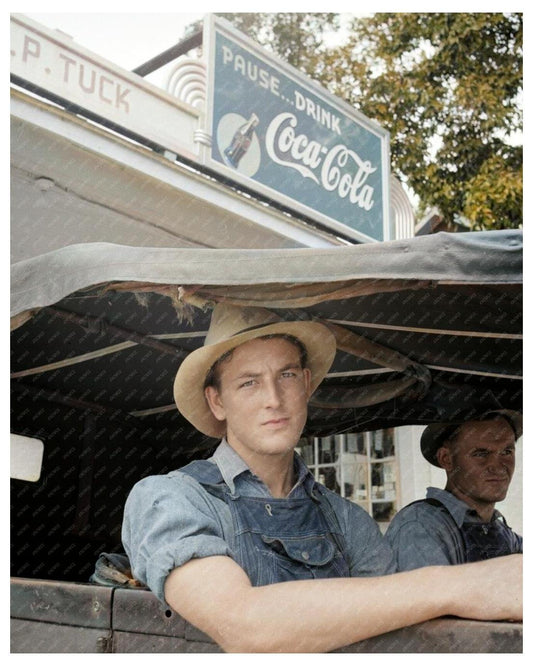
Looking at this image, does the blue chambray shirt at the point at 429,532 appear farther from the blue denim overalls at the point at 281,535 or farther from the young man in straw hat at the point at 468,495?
the blue denim overalls at the point at 281,535

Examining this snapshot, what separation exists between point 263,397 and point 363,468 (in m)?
5.67

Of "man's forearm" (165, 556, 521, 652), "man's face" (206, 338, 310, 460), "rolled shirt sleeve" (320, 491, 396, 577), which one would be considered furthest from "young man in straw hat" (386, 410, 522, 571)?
"man's forearm" (165, 556, 521, 652)

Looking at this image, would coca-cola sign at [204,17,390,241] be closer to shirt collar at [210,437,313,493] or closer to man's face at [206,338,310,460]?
man's face at [206,338,310,460]

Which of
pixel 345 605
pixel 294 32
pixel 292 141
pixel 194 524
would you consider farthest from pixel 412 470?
pixel 294 32

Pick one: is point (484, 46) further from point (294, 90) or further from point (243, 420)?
point (243, 420)

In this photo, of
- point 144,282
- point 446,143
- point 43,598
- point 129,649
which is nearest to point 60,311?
point 144,282

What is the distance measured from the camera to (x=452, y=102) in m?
9.58

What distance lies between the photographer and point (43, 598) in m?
2.16

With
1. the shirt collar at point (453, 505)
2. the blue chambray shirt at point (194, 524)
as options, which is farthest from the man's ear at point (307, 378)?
Result: the shirt collar at point (453, 505)

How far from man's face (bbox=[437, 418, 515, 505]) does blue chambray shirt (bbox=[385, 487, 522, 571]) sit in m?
0.11

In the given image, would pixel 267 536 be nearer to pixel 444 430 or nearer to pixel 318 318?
pixel 318 318

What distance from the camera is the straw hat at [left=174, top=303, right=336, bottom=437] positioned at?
224cm

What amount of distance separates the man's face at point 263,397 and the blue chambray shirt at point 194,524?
0.29 feet

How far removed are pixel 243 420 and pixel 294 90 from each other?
4.91 m
